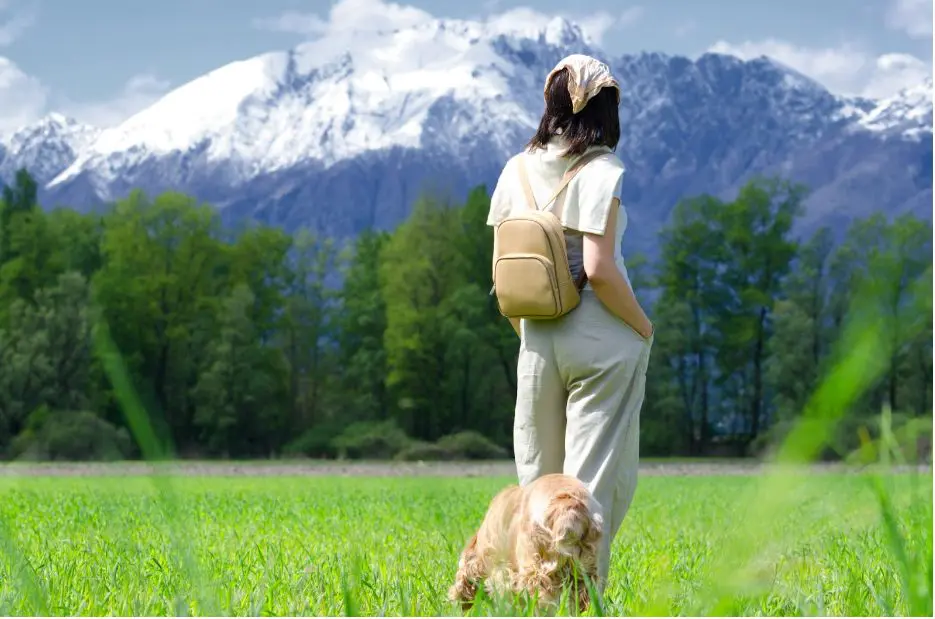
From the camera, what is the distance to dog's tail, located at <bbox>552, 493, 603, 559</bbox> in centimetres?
294

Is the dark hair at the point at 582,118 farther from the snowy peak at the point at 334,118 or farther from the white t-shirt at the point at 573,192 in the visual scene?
the snowy peak at the point at 334,118

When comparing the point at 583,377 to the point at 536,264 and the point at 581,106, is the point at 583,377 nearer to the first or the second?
the point at 536,264

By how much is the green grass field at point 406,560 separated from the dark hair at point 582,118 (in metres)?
1.33

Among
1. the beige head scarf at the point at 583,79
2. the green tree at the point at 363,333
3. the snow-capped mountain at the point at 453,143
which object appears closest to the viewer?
the beige head scarf at the point at 583,79

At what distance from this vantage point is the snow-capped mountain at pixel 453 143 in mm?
164625

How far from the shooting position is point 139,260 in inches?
1462

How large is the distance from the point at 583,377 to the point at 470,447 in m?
31.5

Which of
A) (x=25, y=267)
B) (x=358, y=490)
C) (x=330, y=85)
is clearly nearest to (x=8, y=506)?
(x=358, y=490)

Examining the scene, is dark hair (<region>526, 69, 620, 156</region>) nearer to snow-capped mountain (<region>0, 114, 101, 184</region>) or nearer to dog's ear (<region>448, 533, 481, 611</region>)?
dog's ear (<region>448, 533, 481, 611</region>)

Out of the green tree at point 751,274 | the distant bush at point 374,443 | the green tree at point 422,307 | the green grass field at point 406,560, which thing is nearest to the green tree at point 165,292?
the distant bush at point 374,443

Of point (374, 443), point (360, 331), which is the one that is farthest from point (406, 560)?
point (360, 331)

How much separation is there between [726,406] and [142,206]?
2103 cm

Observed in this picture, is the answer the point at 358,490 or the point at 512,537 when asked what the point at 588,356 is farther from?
the point at 358,490

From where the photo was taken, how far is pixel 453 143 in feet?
551
